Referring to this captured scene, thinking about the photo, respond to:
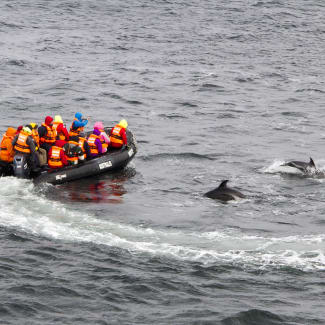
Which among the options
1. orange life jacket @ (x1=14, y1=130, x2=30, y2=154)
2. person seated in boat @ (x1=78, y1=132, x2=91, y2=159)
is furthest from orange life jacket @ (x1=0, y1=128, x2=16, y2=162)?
person seated in boat @ (x1=78, y1=132, x2=91, y2=159)

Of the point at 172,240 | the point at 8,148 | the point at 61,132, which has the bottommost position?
the point at 172,240

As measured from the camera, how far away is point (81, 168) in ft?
100

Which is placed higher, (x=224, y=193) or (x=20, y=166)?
(x=20, y=166)

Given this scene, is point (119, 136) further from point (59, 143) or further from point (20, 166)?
point (20, 166)

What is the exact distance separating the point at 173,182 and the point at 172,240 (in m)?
7.14

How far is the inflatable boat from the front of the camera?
29.3m

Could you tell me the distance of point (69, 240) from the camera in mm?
24312

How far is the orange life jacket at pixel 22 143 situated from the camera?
29.4 meters

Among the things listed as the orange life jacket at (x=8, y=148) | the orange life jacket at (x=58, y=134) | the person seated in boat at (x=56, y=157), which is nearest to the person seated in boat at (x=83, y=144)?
the person seated in boat at (x=56, y=157)

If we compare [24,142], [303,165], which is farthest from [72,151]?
[303,165]

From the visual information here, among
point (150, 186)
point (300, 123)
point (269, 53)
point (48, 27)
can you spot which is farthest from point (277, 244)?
point (48, 27)

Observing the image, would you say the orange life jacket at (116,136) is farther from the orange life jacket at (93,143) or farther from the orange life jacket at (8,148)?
the orange life jacket at (8,148)

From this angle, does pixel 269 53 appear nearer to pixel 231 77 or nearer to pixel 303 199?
pixel 231 77

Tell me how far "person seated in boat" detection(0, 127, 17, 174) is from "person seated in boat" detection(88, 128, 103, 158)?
125 inches
